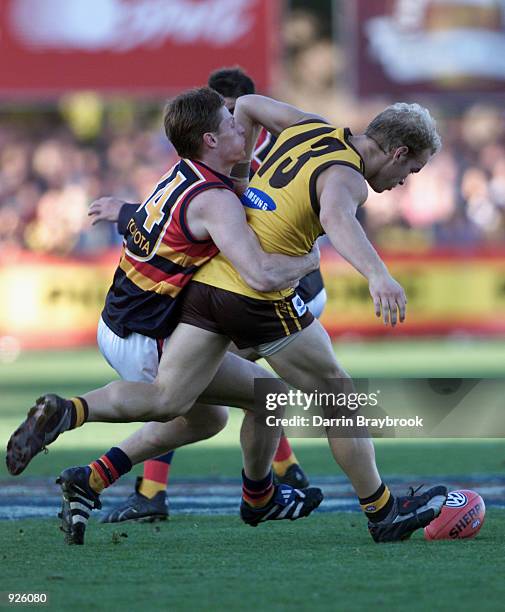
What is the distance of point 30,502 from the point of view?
711 cm

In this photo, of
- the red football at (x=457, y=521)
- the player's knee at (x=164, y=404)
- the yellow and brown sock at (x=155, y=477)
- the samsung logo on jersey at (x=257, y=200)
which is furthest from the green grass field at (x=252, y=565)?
the samsung logo on jersey at (x=257, y=200)

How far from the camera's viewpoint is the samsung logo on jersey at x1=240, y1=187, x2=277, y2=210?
5.73m

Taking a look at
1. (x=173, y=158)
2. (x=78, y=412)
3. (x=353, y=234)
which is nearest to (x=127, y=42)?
(x=173, y=158)

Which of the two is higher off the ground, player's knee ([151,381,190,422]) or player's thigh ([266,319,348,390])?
player's thigh ([266,319,348,390])

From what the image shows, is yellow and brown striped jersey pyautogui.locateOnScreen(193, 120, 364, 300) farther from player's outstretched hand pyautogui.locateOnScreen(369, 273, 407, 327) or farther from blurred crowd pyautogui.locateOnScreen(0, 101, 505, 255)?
blurred crowd pyautogui.locateOnScreen(0, 101, 505, 255)

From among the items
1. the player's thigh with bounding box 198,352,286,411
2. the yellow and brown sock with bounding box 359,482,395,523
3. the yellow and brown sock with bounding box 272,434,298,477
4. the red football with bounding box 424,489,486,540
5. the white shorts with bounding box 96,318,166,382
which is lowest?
the yellow and brown sock with bounding box 272,434,298,477

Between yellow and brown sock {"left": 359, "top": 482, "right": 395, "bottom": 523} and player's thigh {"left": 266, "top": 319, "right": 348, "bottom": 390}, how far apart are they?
493mm

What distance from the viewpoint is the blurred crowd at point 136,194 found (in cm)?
1979

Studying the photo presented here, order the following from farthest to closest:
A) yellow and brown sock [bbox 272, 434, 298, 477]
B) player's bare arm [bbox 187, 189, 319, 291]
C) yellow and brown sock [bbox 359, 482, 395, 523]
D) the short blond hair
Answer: yellow and brown sock [bbox 272, 434, 298, 477]
yellow and brown sock [bbox 359, 482, 395, 523]
the short blond hair
player's bare arm [bbox 187, 189, 319, 291]

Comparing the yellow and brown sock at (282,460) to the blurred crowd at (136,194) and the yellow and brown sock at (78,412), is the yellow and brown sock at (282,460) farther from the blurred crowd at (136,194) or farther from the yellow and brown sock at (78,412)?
the blurred crowd at (136,194)

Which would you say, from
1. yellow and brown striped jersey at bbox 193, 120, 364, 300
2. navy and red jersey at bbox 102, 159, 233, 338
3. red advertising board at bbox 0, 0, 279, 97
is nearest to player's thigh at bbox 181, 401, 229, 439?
navy and red jersey at bbox 102, 159, 233, 338

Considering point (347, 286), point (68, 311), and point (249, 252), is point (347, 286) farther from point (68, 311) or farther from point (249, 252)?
point (249, 252)

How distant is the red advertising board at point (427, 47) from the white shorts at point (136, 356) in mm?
16070

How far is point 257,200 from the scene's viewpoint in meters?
5.79
